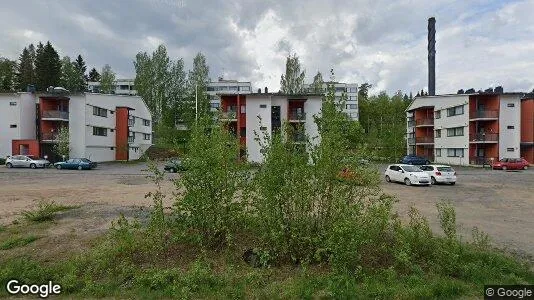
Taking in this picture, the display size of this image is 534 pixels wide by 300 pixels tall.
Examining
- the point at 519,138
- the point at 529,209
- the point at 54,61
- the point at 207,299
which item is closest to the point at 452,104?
the point at 519,138

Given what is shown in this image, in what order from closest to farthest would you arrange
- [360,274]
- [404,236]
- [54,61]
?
[360,274]
[404,236]
[54,61]

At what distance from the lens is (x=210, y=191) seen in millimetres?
6500

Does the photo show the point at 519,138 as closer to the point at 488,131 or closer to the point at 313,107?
the point at 488,131

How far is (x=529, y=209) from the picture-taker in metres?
13.5

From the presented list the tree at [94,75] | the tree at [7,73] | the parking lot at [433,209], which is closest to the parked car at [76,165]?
the parking lot at [433,209]

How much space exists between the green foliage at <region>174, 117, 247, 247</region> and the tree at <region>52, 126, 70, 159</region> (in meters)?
42.6

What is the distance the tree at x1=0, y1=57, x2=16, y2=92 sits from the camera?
7481cm

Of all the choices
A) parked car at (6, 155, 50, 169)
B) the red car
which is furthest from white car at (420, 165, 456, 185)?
parked car at (6, 155, 50, 169)

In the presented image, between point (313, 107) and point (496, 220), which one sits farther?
point (313, 107)

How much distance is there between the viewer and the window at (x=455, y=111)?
1832 inches

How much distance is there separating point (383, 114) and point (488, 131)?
35819 mm

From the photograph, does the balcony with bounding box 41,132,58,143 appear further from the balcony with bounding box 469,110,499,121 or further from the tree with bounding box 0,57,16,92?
the balcony with bounding box 469,110,499,121

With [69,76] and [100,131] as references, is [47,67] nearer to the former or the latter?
[69,76]

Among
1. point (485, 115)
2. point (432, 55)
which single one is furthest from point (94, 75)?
point (485, 115)
